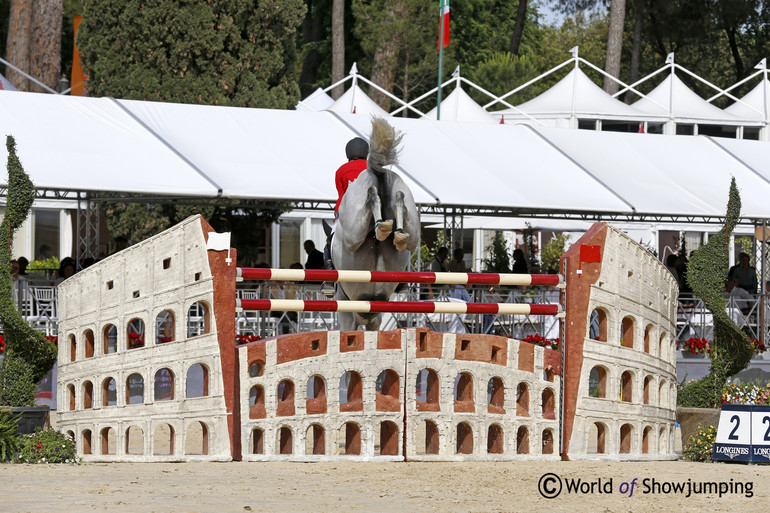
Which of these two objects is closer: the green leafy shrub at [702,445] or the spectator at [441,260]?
the green leafy shrub at [702,445]

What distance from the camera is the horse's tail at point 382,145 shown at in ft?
25.0

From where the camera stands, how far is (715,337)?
29.3ft

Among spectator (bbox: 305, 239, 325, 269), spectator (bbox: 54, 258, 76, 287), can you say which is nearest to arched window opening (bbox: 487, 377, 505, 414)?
spectator (bbox: 54, 258, 76, 287)

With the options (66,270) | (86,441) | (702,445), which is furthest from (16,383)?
(66,270)

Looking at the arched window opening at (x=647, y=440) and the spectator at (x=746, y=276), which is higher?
the spectator at (x=746, y=276)

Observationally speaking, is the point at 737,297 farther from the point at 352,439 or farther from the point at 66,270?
the point at 352,439

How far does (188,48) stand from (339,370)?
45.8 ft

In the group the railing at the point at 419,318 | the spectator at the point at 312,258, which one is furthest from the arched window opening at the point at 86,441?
the spectator at the point at 312,258

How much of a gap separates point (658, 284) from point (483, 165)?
7294mm

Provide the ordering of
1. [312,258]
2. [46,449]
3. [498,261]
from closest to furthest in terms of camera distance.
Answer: [46,449] < [312,258] < [498,261]

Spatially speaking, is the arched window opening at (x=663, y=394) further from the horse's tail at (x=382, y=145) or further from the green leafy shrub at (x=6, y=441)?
the green leafy shrub at (x=6, y=441)

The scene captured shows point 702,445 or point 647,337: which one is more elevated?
point 647,337

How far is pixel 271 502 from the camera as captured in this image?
5.45 meters

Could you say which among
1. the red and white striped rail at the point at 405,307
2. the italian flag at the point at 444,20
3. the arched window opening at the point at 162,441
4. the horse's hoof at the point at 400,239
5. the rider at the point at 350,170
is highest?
the italian flag at the point at 444,20
